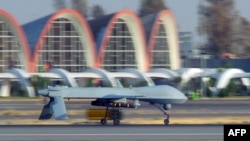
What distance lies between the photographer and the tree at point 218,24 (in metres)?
129

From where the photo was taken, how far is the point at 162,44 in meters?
90.2

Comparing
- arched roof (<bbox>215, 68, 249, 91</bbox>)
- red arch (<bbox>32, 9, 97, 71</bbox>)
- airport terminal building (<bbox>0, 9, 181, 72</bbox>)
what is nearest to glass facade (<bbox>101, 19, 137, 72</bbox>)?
airport terminal building (<bbox>0, 9, 181, 72</bbox>)

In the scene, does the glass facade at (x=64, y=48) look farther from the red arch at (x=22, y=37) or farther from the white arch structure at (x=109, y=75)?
the white arch structure at (x=109, y=75)

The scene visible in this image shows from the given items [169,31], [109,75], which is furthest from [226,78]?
[169,31]

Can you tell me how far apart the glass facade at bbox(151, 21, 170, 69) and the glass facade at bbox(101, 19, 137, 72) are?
152 inches

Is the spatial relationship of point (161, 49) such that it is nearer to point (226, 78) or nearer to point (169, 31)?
point (169, 31)

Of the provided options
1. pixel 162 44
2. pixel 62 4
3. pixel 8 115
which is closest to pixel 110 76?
pixel 162 44

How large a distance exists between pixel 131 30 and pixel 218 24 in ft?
154

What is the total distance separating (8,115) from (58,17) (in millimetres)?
41916

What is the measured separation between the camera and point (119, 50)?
84.5 m

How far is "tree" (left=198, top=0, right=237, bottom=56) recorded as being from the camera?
129 meters

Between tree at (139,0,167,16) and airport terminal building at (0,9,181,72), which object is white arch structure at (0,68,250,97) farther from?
tree at (139,0,167,16)

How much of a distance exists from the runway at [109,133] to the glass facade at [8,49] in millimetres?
50873

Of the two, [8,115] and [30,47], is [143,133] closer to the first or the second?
[8,115]
